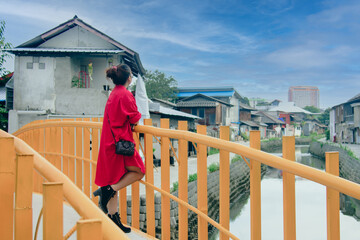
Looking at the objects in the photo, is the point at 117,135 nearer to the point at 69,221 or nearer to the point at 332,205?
the point at 69,221

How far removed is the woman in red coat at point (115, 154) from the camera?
290 centimetres

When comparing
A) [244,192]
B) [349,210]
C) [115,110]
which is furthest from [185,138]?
[244,192]

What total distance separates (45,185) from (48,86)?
44.9 ft

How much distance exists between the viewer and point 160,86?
36.7m

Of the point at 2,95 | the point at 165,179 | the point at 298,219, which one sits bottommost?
the point at 298,219

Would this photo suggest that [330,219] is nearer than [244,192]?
Yes

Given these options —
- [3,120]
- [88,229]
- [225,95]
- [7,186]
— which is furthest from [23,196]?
[225,95]

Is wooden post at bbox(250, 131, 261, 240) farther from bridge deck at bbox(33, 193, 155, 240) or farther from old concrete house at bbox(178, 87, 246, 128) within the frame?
old concrete house at bbox(178, 87, 246, 128)

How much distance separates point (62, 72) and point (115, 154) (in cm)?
1190

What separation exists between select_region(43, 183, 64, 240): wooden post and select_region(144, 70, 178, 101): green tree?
34785mm

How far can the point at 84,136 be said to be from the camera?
12.9 ft

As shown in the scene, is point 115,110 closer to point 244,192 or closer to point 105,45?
point 105,45

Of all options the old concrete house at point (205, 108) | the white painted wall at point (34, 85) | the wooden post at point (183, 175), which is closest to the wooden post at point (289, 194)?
the wooden post at point (183, 175)

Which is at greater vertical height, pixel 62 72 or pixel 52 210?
pixel 62 72
